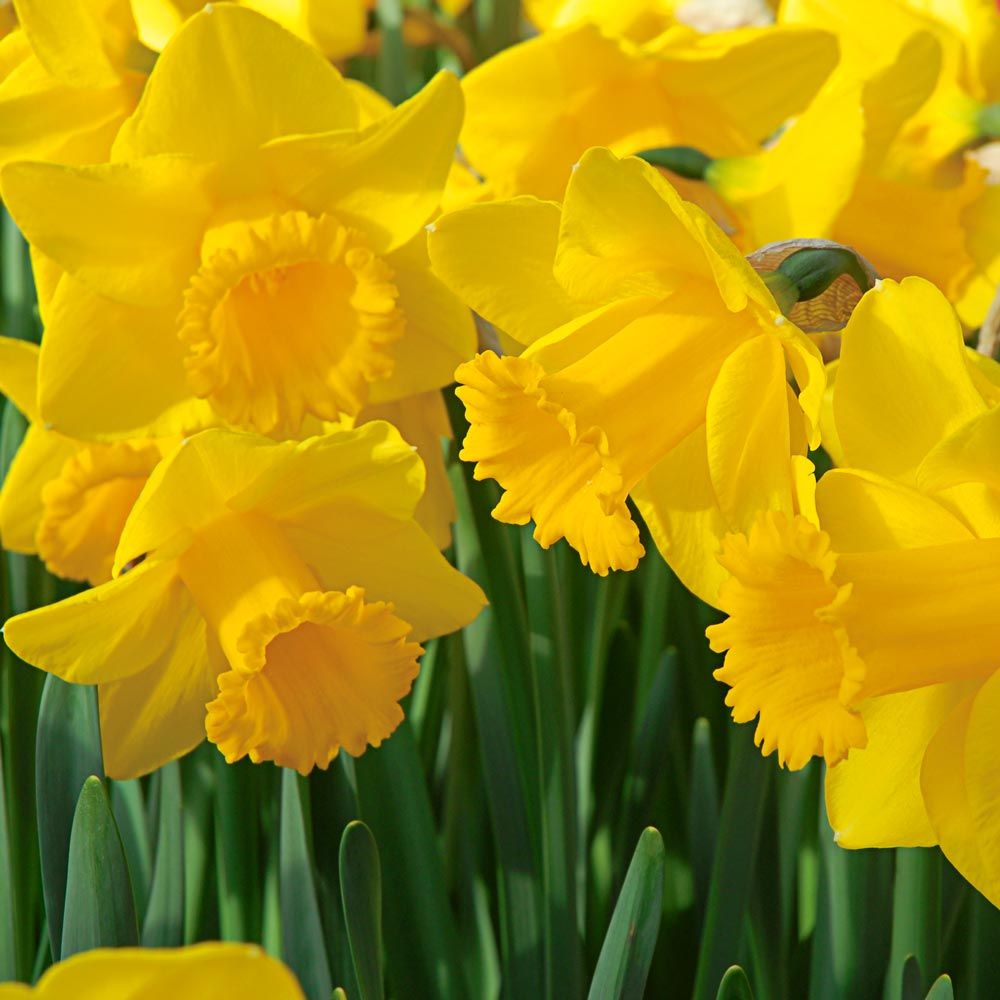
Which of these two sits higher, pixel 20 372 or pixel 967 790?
pixel 20 372

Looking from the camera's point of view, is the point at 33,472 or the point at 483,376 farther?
the point at 33,472

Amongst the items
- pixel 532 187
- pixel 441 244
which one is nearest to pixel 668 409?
pixel 441 244

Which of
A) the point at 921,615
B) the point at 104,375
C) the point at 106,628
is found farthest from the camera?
the point at 104,375

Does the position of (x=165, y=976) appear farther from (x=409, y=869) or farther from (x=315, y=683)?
(x=409, y=869)

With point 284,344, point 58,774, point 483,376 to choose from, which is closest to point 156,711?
point 58,774

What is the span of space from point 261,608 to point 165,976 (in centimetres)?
47

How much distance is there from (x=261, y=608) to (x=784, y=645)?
36 cm

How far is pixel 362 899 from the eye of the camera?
91cm

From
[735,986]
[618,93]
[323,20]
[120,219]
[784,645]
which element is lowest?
[735,986]

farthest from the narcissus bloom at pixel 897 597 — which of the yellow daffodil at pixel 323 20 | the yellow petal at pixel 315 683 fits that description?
the yellow daffodil at pixel 323 20

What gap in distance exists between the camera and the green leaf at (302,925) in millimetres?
Answer: 948

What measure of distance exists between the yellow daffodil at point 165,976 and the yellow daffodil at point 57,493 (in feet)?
2.57

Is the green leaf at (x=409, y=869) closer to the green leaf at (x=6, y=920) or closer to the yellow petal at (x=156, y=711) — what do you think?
the yellow petal at (x=156, y=711)

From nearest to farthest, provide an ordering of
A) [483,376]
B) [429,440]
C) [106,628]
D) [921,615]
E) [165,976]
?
[165,976] < [921,615] < [483,376] < [106,628] < [429,440]
